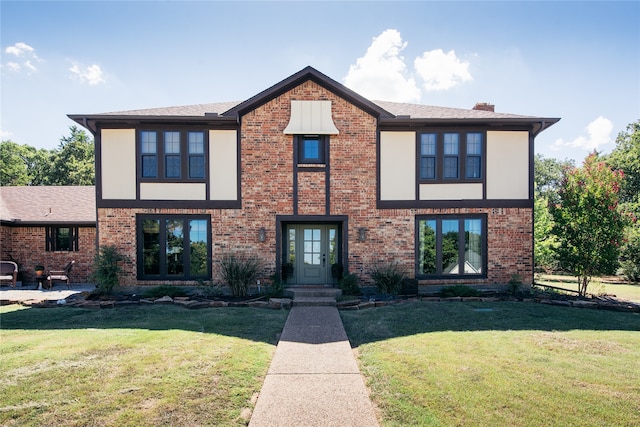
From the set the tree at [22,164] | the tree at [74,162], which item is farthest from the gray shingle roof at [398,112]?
the tree at [22,164]

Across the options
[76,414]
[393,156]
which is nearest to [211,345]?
[76,414]

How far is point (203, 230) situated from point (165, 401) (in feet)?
25.6

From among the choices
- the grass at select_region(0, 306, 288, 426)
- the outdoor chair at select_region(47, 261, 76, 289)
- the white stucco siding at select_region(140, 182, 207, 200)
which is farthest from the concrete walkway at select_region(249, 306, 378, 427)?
the outdoor chair at select_region(47, 261, 76, 289)

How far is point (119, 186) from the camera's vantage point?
11219 mm

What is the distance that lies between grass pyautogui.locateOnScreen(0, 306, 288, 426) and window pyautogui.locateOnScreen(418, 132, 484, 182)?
7.12 metres

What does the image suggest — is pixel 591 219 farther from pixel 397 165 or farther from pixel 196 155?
pixel 196 155

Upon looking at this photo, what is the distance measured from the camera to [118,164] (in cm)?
1123

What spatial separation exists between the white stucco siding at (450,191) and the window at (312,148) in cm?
356

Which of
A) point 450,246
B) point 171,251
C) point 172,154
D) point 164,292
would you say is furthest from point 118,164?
point 450,246

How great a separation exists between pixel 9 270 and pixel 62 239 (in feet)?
6.59

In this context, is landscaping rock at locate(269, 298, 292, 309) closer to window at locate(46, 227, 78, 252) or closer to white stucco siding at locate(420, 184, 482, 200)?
white stucco siding at locate(420, 184, 482, 200)

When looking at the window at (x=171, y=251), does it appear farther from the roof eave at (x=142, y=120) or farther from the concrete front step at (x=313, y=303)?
the concrete front step at (x=313, y=303)

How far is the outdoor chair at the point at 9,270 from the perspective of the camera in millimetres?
13155

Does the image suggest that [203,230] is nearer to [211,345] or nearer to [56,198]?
[211,345]
